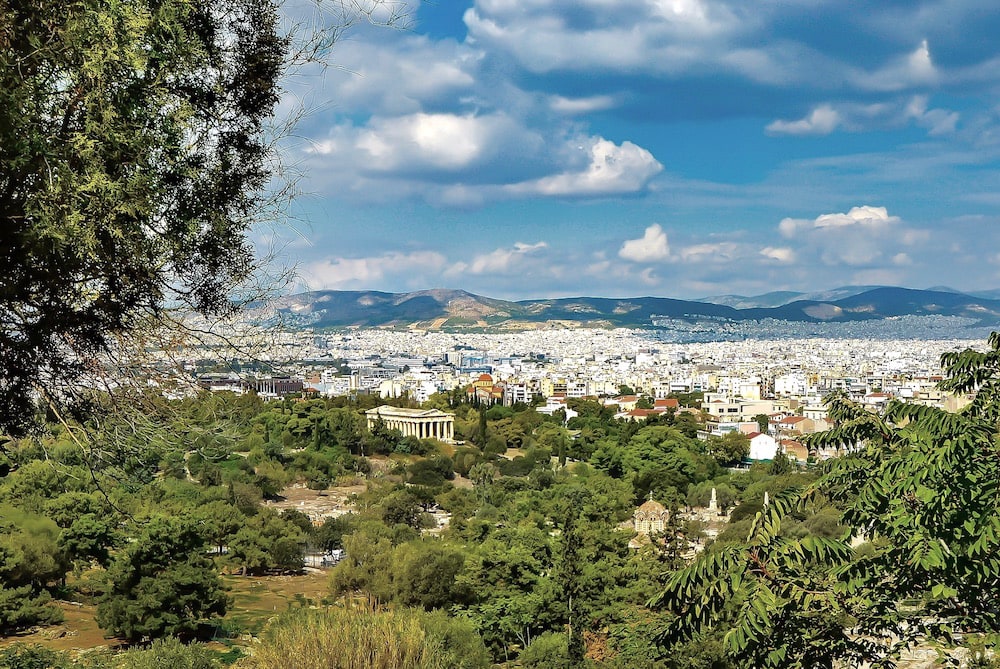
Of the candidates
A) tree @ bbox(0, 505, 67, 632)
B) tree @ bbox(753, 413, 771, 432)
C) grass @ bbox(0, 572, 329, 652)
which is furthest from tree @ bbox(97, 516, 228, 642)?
tree @ bbox(753, 413, 771, 432)

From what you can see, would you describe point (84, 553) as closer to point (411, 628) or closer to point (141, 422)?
point (411, 628)

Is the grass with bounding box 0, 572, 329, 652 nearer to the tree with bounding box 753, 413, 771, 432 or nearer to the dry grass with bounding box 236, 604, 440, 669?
the dry grass with bounding box 236, 604, 440, 669

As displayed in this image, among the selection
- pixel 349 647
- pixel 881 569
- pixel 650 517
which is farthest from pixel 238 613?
pixel 881 569

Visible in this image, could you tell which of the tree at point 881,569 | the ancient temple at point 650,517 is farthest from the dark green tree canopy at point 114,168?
the ancient temple at point 650,517

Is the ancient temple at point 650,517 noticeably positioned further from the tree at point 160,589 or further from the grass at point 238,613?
the tree at point 160,589

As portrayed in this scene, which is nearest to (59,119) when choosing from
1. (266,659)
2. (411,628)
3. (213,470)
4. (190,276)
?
(190,276)

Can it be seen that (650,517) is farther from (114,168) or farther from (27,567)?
(114,168)
